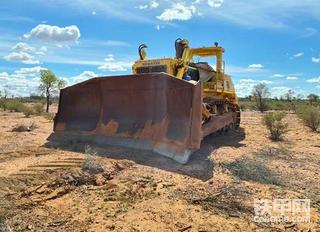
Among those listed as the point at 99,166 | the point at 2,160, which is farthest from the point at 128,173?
the point at 2,160

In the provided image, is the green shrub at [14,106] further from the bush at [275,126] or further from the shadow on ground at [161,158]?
the shadow on ground at [161,158]

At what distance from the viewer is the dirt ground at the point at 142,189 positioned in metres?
5.14

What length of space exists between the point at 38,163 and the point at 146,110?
2964 mm

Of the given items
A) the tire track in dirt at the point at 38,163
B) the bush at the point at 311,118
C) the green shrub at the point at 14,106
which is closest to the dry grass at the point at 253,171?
the tire track in dirt at the point at 38,163

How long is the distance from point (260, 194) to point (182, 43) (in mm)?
7304

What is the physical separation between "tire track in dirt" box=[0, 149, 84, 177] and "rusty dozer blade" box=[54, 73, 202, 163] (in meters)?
1.56

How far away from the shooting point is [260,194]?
6320 mm

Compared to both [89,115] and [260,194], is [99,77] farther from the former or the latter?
[260,194]

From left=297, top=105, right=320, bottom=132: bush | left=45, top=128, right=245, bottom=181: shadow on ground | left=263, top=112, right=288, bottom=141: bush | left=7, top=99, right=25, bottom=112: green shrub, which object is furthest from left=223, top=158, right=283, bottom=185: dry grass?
left=7, top=99, right=25, bottom=112: green shrub

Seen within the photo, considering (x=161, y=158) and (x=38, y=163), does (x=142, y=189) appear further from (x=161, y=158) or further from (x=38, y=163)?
(x=38, y=163)

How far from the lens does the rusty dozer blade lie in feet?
27.6

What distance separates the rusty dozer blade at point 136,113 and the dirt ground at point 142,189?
44 cm

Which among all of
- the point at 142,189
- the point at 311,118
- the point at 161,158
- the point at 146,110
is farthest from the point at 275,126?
the point at 142,189

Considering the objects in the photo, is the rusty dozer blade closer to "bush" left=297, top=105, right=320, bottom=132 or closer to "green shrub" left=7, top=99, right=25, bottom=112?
"bush" left=297, top=105, right=320, bottom=132
